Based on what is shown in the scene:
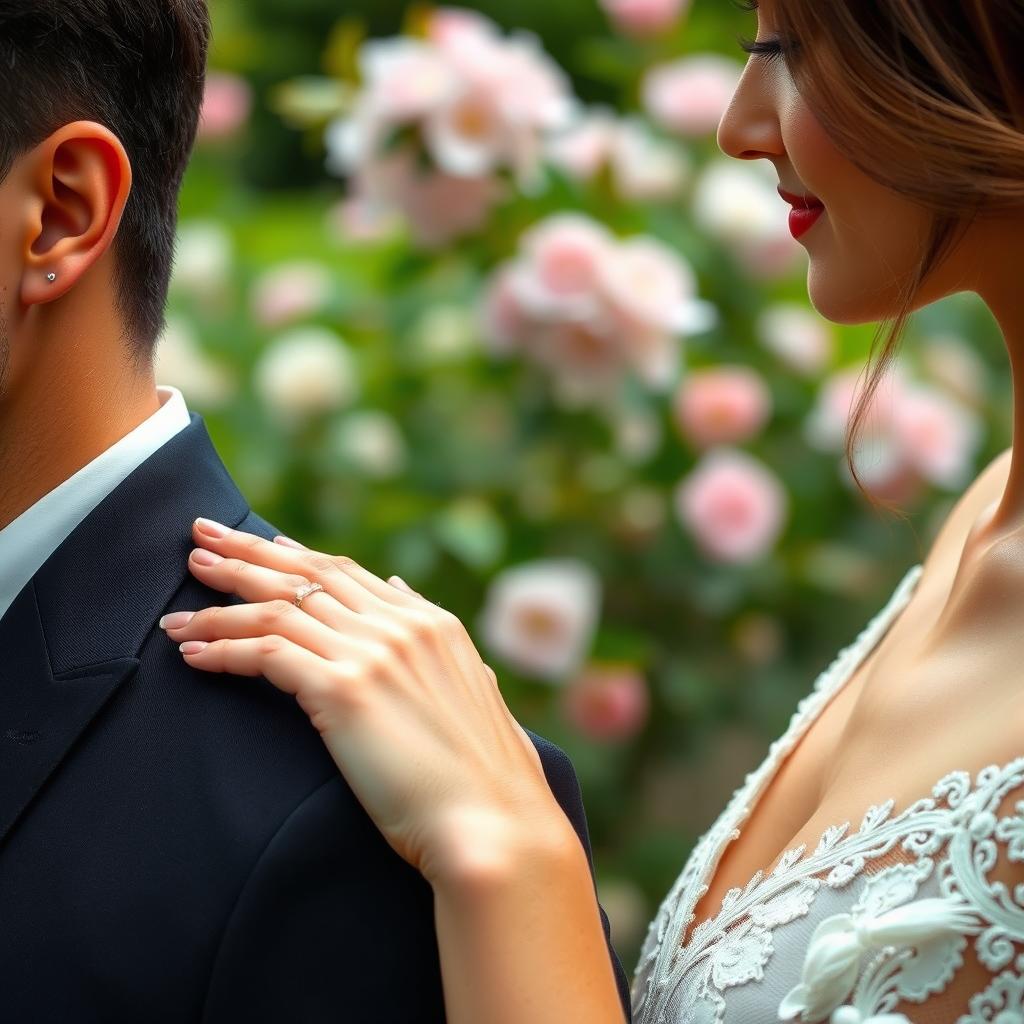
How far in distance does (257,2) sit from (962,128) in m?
4.72

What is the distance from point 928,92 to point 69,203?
2.75 ft

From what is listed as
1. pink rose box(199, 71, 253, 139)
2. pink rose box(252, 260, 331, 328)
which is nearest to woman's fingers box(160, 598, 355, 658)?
pink rose box(252, 260, 331, 328)

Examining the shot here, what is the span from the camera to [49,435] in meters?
1.52

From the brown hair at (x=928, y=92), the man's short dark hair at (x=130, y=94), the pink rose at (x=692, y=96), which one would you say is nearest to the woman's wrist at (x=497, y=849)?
the man's short dark hair at (x=130, y=94)

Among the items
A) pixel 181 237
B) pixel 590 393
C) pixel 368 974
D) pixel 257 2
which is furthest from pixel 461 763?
pixel 257 2

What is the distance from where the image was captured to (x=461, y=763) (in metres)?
1.44

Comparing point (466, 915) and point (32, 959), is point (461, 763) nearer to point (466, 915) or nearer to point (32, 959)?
point (466, 915)

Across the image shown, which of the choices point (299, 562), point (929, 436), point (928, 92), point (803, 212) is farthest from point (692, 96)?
point (299, 562)

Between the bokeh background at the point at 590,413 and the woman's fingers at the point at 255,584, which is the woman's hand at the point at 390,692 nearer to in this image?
the woman's fingers at the point at 255,584

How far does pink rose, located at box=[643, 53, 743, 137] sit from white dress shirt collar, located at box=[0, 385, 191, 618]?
2.03 metres

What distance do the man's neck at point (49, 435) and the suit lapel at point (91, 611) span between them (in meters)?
0.06

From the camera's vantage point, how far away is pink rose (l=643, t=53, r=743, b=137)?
3.26 m

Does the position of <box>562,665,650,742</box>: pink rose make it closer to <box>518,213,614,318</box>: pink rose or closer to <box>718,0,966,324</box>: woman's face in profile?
<box>518,213,614,318</box>: pink rose

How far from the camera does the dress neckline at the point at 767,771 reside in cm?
186
